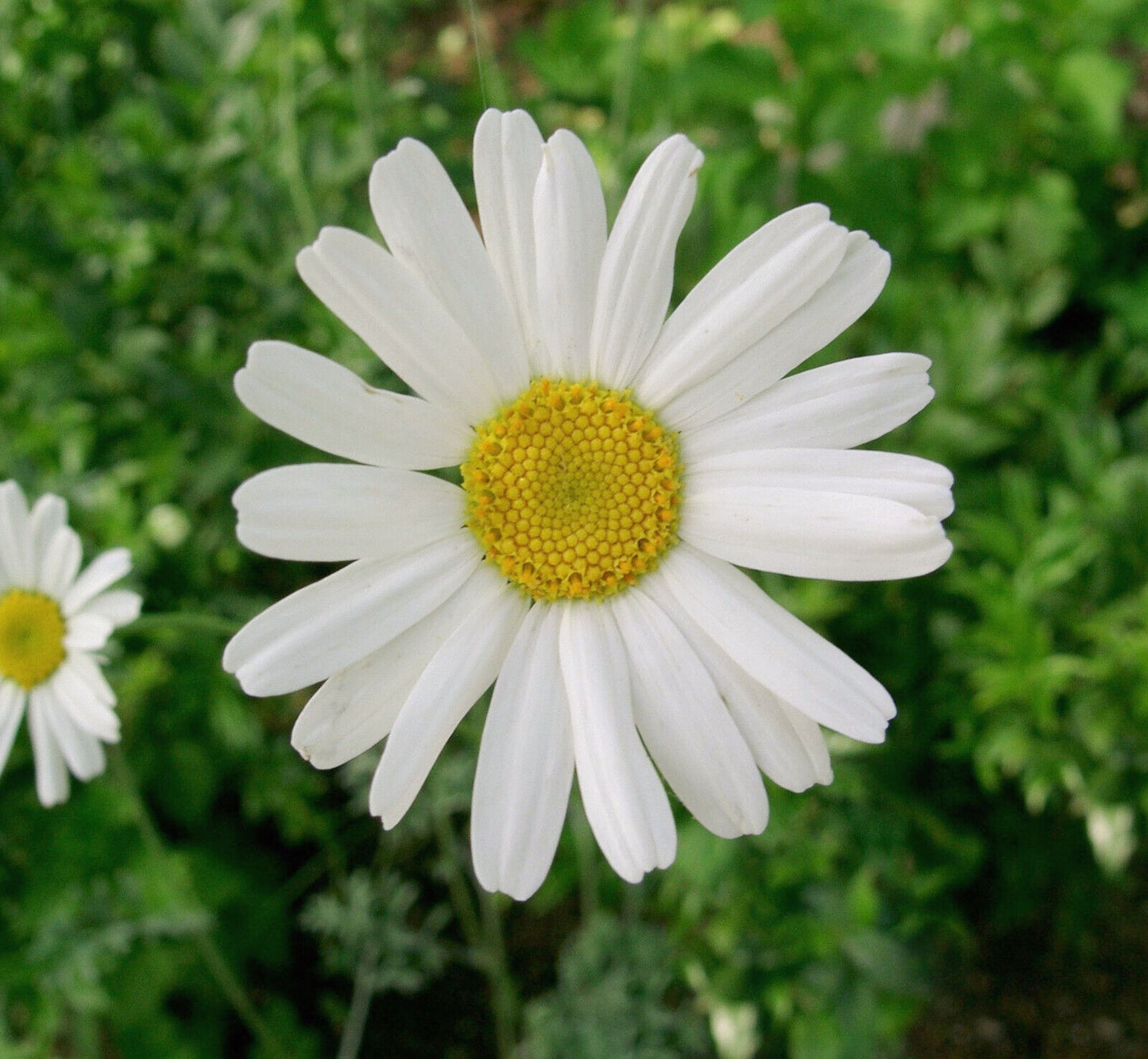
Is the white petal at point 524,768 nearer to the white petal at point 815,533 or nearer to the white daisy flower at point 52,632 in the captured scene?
the white petal at point 815,533

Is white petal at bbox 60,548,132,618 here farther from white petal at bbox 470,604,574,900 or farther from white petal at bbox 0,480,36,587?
white petal at bbox 470,604,574,900

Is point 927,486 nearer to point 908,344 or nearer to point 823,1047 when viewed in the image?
point 823,1047

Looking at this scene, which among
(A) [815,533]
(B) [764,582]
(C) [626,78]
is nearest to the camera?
(A) [815,533]

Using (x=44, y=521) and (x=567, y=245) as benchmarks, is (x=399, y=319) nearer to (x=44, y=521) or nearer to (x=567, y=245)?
(x=567, y=245)

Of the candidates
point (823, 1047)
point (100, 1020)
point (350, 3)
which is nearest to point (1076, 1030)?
point (823, 1047)

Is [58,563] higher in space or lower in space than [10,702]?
higher

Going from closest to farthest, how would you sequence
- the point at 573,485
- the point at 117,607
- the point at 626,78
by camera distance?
the point at 573,485
the point at 117,607
the point at 626,78

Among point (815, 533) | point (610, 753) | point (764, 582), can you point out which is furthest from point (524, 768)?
point (764, 582)

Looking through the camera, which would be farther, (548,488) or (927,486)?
(548,488)
